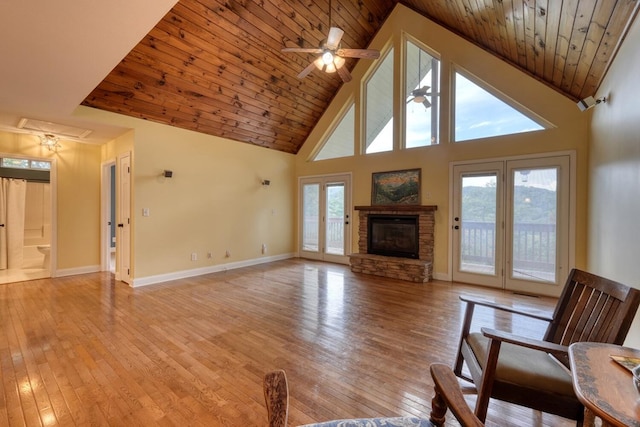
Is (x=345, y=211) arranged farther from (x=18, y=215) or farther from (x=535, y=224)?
(x=18, y=215)

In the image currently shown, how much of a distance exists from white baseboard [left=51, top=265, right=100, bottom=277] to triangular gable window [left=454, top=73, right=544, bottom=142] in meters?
7.29

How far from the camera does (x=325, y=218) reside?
6672mm

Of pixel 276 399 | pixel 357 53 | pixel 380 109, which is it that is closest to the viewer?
pixel 276 399

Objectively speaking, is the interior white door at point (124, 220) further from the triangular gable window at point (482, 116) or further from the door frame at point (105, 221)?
the triangular gable window at point (482, 116)

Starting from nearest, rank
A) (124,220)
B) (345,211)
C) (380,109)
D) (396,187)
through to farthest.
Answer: (124,220), (396,187), (380,109), (345,211)

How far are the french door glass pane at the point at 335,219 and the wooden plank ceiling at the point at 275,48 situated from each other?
2088 millimetres

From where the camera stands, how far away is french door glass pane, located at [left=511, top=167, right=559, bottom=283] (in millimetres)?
4039

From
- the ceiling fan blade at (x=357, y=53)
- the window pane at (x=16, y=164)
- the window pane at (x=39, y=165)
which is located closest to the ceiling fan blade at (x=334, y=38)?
the ceiling fan blade at (x=357, y=53)

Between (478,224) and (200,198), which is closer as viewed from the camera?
(478,224)

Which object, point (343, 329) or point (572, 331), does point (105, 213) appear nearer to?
point (343, 329)

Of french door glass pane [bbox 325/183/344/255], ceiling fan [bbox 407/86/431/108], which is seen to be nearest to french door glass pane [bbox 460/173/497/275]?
ceiling fan [bbox 407/86/431/108]

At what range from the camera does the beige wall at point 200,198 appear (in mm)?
4527

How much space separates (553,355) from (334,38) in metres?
3.37

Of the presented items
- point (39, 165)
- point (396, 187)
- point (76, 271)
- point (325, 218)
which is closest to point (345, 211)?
point (325, 218)
